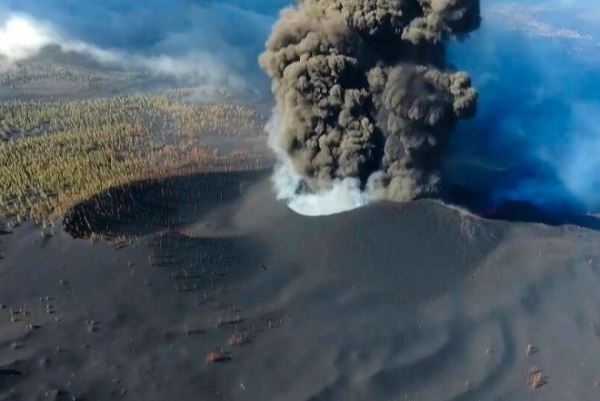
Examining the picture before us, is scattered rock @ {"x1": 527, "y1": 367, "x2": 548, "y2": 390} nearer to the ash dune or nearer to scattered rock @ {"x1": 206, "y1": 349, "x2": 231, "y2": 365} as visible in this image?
the ash dune

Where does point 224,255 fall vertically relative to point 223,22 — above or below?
below

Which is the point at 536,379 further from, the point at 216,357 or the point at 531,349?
the point at 216,357

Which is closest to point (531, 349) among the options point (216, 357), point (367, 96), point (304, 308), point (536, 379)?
point (536, 379)

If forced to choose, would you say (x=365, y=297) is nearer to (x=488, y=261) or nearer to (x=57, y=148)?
(x=488, y=261)

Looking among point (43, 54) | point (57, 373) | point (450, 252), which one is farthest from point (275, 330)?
point (43, 54)

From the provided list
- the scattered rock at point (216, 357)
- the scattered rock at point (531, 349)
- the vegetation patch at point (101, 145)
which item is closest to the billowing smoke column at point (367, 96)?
the vegetation patch at point (101, 145)

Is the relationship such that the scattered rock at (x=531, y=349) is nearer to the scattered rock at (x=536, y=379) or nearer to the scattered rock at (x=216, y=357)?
the scattered rock at (x=536, y=379)
